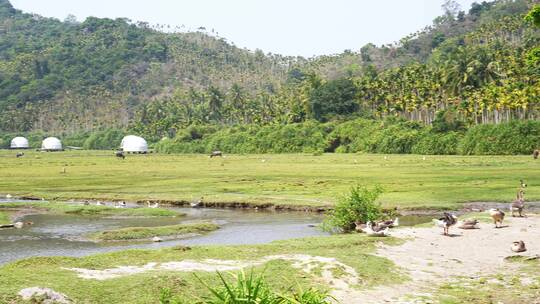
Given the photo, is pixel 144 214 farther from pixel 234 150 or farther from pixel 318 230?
pixel 234 150

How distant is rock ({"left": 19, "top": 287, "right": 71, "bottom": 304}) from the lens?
1598 centimetres

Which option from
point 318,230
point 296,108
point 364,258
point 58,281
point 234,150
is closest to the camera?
point 58,281

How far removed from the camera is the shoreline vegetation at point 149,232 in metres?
35.2

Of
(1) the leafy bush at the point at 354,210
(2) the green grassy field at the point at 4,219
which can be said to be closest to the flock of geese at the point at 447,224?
(1) the leafy bush at the point at 354,210

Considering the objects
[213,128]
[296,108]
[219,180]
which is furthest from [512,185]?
[213,128]

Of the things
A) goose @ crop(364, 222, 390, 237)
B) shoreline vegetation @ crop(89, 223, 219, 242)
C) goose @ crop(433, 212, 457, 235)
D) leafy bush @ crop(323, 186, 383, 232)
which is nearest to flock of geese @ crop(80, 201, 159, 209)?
shoreline vegetation @ crop(89, 223, 219, 242)

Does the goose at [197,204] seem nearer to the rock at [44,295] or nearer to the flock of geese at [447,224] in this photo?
the flock of geese at [447,224]

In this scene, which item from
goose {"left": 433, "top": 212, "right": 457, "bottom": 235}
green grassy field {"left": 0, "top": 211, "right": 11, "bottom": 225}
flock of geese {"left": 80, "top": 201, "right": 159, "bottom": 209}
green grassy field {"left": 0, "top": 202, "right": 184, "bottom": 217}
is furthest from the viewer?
flock of geese {"left": 80, "top": 201, "right": 159, "bottom": 209}

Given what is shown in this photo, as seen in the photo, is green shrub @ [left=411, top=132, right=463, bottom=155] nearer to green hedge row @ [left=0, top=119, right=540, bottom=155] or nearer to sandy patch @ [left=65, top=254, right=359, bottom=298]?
green hedge row @ [left=0, top=119, right=540, bottom=155]

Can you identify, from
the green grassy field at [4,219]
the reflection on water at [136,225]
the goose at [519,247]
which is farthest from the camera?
the green grassy field at [4,219]

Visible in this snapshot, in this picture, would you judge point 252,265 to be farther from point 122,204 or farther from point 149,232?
point 122,204

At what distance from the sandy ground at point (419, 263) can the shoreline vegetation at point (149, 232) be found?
12.4 m

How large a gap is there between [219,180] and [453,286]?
174ft

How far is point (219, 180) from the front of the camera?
71.8 meters
